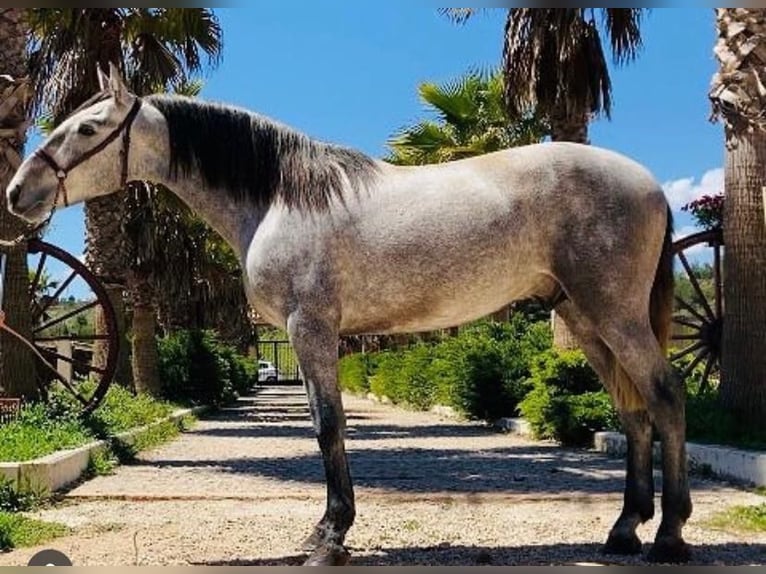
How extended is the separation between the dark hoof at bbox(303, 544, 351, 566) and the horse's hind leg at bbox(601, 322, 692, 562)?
54.5 inches

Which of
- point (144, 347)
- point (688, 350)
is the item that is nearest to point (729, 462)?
point (688, 350)

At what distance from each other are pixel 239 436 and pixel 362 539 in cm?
933

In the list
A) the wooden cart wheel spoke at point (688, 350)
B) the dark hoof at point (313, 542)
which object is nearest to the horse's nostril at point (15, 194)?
the dark hoof at point (313, 542)

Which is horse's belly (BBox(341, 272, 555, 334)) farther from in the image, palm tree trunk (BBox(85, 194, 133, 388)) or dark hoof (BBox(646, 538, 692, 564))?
palm tree trunk (BBox(85, 194, 133, 388))

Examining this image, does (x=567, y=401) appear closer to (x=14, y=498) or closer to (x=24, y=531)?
(x=14, y=498)

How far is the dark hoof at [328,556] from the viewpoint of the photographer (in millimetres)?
4195

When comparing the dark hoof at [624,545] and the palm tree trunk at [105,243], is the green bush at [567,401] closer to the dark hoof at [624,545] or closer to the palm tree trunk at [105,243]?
the palm tree trunk at [105,243]

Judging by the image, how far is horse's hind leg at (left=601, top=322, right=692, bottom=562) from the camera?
4.48 metres

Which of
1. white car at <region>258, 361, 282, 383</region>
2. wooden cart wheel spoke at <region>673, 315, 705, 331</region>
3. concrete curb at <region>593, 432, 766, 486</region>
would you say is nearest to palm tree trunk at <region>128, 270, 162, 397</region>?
wooden cart wheel spoke at <region>673, 315, 705, 331</region>

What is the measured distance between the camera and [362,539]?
17.2 feet

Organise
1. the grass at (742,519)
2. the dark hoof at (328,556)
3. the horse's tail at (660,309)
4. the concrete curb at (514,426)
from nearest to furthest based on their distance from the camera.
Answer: the dark hoof at (328,556)
the horse's tail at (660,309)
the grass at (742,519)
the concrete curb at (514,426)

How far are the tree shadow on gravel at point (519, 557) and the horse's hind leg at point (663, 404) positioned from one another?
23 cm

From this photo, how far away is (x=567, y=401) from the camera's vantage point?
11.7m

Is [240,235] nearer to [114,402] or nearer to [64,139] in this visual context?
[64,139]
